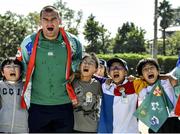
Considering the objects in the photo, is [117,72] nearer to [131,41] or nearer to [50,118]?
[50,118]

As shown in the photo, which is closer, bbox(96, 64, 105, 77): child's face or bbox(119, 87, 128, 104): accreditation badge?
bbox(119, 87, 128, 104): accreditation badge

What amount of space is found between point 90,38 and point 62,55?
63.3 metres

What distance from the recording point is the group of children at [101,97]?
5223mm

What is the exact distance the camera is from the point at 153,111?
5.21 metres

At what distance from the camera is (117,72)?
536cm

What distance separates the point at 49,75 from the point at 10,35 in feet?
141

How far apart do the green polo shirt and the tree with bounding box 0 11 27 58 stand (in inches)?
1597

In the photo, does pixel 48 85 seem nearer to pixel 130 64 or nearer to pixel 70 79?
pixel 70 79

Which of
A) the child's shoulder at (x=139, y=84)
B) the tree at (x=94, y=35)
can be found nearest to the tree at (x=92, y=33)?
the tree at (x=94, y=35)

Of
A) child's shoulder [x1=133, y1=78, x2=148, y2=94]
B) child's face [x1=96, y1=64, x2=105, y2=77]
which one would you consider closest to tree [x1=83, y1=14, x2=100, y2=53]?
child's face [x1=96, y1=64, x2=105, y2=77]

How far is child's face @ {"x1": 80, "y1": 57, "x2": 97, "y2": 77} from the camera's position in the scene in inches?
210

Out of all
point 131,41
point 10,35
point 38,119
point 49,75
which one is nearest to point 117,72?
point 49,75

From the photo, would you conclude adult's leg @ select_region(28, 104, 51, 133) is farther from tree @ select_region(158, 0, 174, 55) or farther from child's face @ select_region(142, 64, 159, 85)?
tree @ select_region(158, 0, 174, 55)

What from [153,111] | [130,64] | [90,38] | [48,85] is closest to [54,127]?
[48,85]
